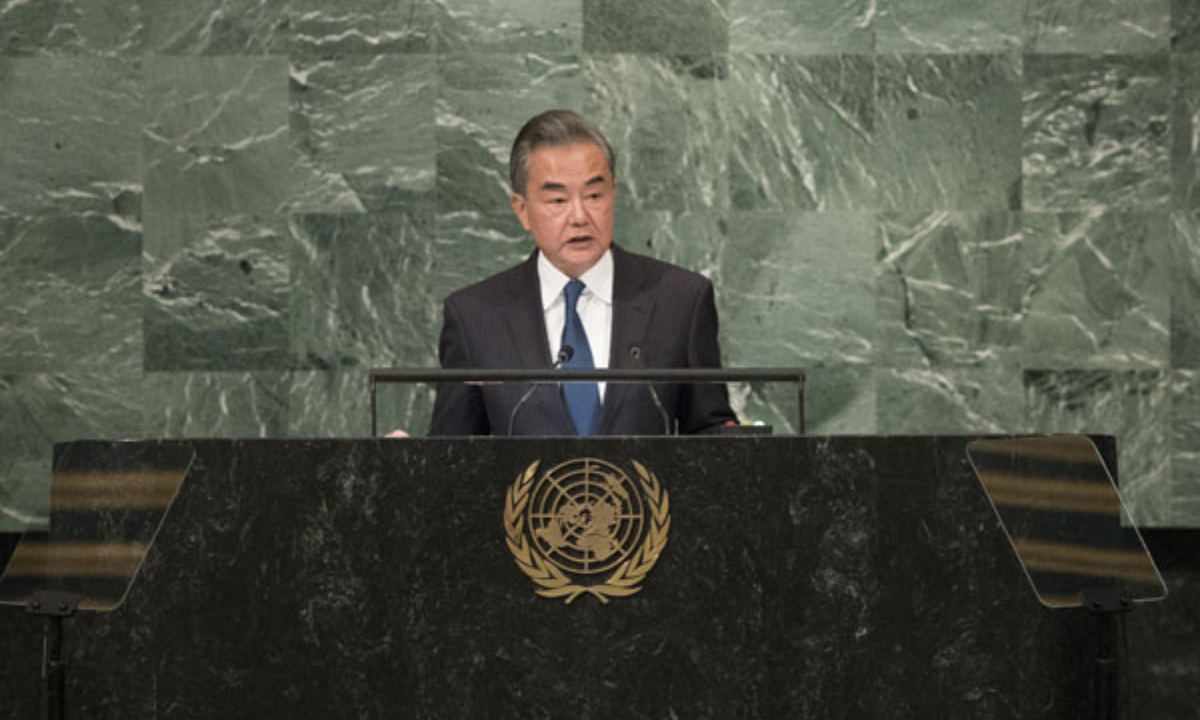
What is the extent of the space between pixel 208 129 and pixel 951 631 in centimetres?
353

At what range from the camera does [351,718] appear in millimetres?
2467

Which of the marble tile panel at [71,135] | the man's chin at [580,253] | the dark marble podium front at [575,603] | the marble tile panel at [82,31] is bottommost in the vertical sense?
the dark marble podium front at [575,603]

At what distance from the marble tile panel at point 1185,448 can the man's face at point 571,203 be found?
99.3 inches

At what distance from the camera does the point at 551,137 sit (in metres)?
3.51

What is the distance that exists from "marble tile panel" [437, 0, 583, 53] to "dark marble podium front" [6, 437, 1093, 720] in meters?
2.96

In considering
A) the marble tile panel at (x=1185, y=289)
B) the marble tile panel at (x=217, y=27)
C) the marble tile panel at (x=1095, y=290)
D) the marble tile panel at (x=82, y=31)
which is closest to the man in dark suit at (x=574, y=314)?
the marble tile panel at (x=217, y=27)

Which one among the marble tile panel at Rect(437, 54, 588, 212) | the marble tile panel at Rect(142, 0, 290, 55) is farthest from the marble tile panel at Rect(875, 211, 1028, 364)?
the marble tile panel at Rect(142, 0, 290, 55)

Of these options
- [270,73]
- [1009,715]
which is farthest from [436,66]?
[1009,715]

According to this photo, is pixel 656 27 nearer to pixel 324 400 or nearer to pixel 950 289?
pixel 950 289

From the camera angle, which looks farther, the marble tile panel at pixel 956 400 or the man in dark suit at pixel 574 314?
the marble tile panel at pixel 956 400

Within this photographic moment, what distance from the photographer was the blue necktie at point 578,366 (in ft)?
10.5

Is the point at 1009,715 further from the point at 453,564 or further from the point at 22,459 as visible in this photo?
the point at 22,459

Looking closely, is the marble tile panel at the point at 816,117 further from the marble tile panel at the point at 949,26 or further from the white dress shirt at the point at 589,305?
the white dress shirt at the point at 589,305

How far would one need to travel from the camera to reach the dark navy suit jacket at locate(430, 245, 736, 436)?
3.15 m
